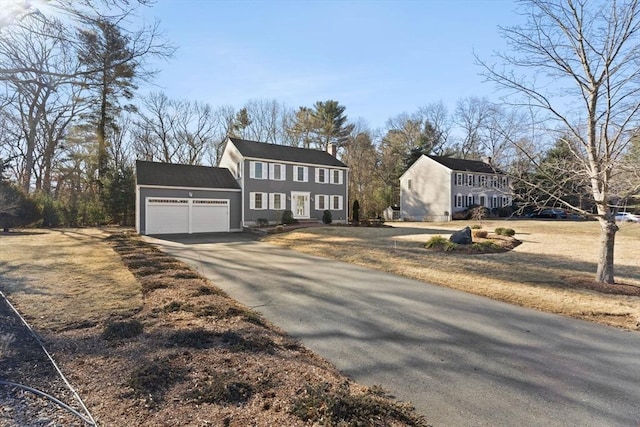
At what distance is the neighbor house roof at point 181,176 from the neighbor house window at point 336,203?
831cm

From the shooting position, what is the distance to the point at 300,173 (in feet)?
94.4

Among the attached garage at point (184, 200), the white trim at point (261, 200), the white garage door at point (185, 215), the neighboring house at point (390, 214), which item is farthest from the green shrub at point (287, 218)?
the neighboring house at point (390, 214)

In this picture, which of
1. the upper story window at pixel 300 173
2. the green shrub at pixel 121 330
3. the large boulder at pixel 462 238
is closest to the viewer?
the green shrub at pixel 121 330

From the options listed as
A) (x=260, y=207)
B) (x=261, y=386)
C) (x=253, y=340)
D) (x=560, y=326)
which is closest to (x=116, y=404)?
(x=261, y=386)

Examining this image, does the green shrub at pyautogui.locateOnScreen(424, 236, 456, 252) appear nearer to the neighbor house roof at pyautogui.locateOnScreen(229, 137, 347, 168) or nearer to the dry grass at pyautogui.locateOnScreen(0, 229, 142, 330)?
the dry grass at pyautogui.locateOnScreen(0, 229, 142, 330)

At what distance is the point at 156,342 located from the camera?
175 inches

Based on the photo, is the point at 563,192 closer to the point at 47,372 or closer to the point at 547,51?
the point at 547,51

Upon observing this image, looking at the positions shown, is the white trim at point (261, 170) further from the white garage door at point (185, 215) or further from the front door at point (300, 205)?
the white garage door at point (185, 215)

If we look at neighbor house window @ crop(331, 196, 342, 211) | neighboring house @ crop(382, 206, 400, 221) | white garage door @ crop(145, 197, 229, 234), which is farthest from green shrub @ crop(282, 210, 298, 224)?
neighboring house @ crop(382, 206, 400, 221)

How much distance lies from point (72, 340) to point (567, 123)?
34.0 ft

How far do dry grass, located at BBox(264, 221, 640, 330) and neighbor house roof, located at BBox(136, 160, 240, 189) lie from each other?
1031 centimetres

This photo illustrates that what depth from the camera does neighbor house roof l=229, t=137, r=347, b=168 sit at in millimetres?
27122

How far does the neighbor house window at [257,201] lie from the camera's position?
1033 inches

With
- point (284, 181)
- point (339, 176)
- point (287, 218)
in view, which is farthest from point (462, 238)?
point (339, 176)
